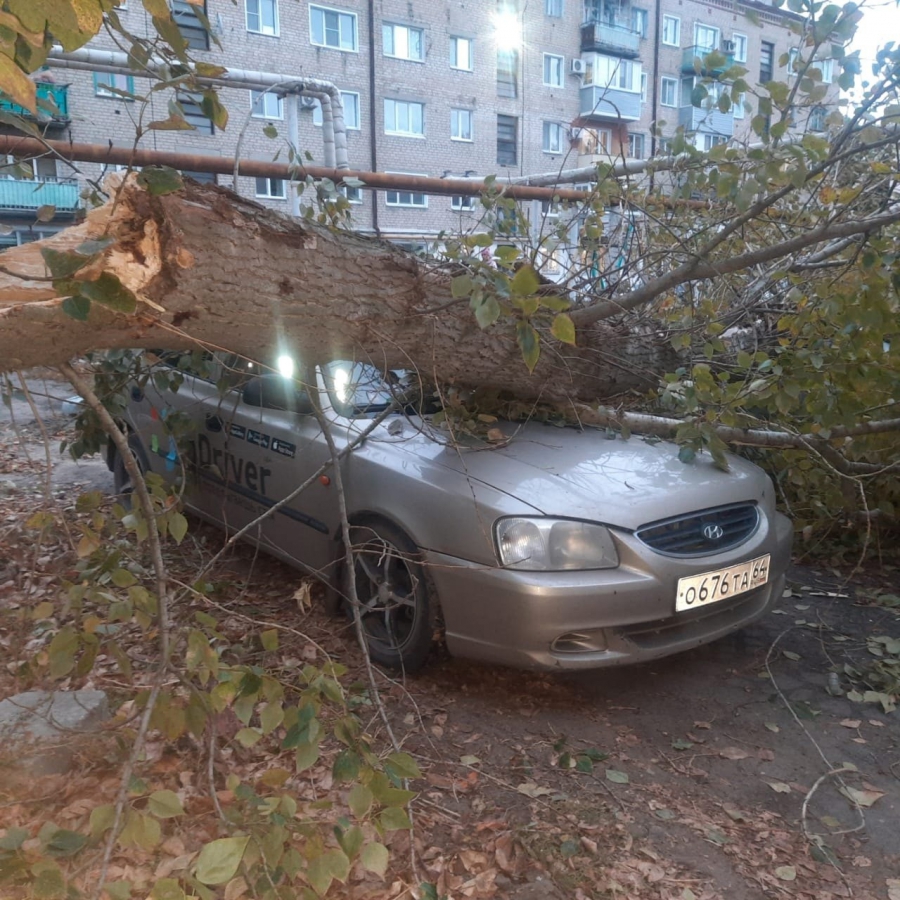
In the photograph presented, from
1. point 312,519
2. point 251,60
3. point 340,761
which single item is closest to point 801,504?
point 312,519

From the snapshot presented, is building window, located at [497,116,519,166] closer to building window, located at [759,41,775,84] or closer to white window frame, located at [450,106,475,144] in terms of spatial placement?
white window frame, located at [450,106,475,144]

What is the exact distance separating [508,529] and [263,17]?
25.0 metres

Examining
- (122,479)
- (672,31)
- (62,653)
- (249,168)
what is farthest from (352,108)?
(62,653)

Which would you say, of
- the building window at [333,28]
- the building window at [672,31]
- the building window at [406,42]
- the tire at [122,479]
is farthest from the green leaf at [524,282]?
the building window at [672,31]

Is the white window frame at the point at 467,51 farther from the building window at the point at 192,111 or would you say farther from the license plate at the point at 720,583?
the license plate at the point at 720,583

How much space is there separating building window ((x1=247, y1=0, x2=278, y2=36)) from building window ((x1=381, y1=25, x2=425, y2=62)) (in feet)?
13.0

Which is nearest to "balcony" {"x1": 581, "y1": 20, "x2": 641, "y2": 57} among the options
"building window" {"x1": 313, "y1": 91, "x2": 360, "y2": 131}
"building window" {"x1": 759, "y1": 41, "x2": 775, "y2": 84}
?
"building window" {"x1": 759, "y1": 41, "x2": 775, "y2": 84}

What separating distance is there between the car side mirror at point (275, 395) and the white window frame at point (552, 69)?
28266mm

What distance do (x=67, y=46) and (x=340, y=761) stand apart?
1493mm

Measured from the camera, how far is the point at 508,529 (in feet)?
9.84

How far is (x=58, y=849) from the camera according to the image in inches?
60.7

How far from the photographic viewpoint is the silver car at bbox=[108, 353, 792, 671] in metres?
2.97

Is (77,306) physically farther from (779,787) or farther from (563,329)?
(779,787)

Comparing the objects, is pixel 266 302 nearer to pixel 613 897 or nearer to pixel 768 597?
pixel 613 897
